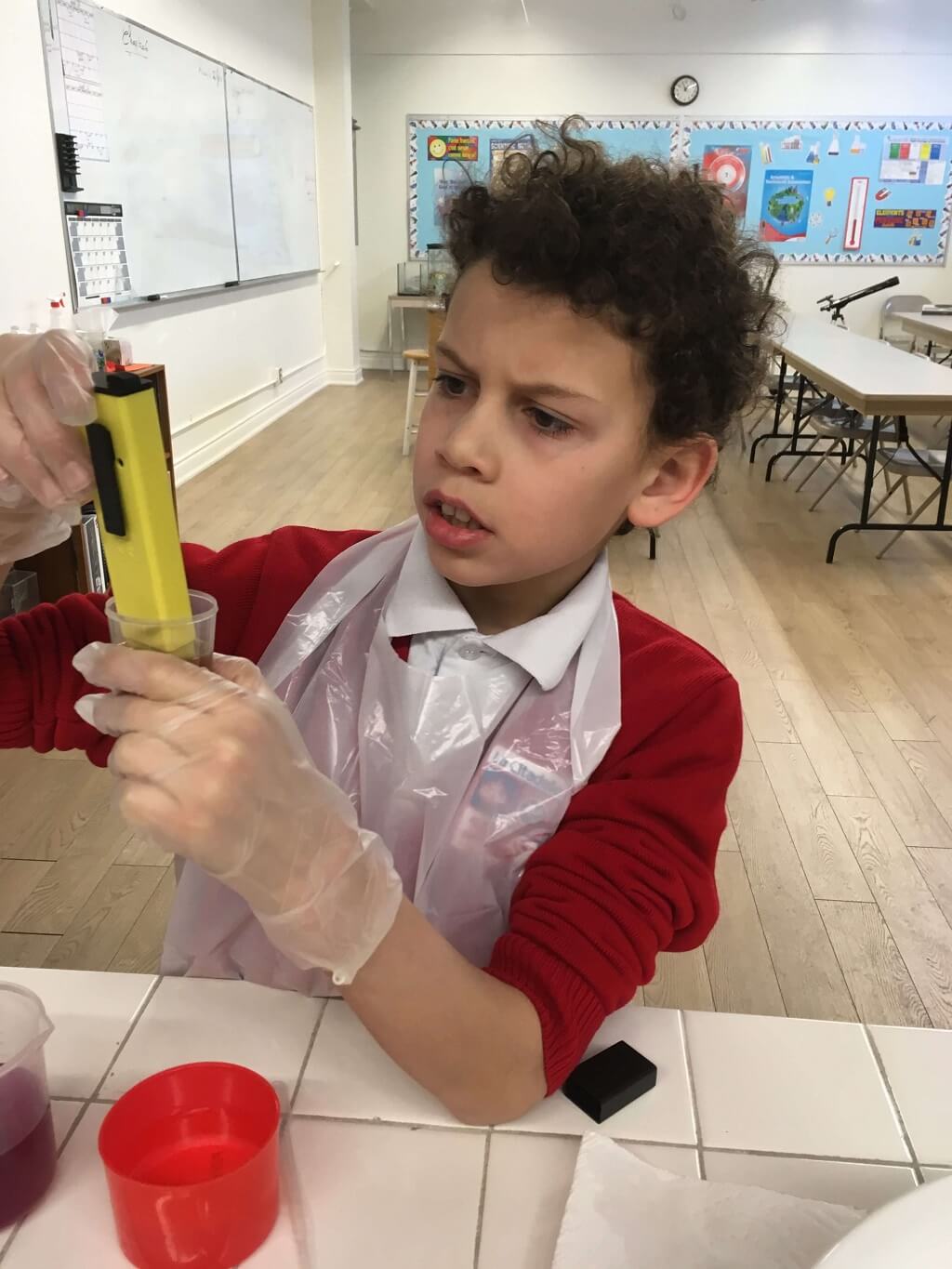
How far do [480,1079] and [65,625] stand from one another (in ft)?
1.89

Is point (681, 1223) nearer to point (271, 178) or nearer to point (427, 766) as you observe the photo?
point (427, 766)

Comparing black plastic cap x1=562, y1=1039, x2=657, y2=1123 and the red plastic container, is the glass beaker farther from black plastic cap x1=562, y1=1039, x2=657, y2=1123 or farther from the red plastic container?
black plastic cap x1=562, y1=1039, x2=657, y2=1123

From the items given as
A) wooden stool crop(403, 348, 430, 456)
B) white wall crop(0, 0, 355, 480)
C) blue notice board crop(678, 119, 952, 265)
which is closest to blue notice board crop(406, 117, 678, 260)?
blue notice board crop(678, 119, 952, 265)

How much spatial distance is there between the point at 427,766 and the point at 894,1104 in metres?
0.44

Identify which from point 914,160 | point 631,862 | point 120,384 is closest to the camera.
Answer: point 120,384

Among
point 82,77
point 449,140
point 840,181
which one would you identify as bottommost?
point 840,181

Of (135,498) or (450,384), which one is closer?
(135,498)

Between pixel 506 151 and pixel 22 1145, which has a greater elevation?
pixel 506 151

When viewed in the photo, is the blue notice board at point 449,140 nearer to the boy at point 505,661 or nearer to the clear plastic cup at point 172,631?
the boy at point 505,661

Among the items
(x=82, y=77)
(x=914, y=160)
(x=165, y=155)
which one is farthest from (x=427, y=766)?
(x=914, y=160)

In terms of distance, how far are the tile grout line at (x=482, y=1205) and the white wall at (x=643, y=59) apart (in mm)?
8128

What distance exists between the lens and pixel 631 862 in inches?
30.5

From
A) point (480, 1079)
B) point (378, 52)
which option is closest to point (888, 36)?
point (378, 52)

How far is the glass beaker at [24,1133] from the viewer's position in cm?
56
